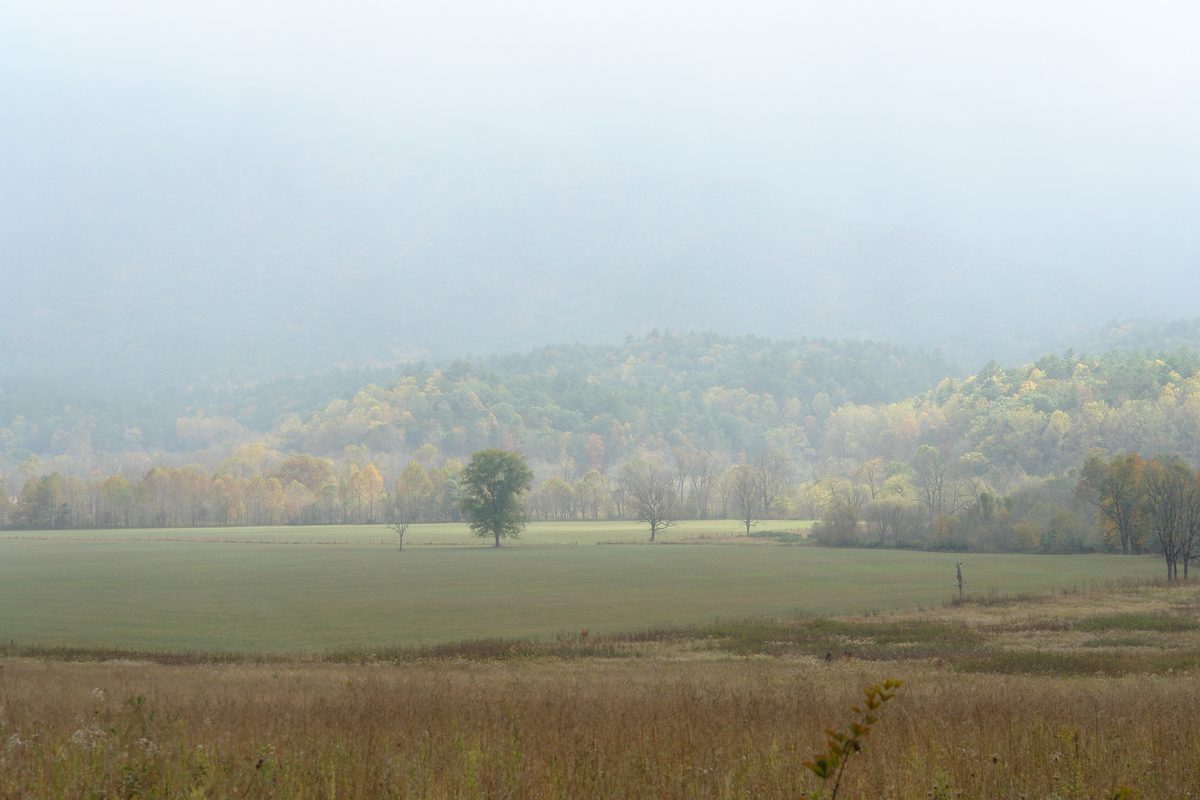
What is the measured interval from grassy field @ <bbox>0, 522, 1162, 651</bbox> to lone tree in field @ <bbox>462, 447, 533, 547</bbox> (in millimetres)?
5373

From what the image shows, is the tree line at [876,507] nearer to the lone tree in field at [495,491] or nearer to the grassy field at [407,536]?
the lone tree in field at [495,491]

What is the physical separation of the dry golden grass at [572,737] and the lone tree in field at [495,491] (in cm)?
9011

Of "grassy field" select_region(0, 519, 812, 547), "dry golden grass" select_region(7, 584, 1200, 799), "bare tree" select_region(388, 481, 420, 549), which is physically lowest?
"grassy field" select_region(0, 519, 812, 547)

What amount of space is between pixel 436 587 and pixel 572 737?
59.0m

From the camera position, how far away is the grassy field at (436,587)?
44312 millimetres

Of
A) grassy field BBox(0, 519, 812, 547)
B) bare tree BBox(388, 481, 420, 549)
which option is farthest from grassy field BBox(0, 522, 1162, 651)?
bare tree BBox(388, 481, 420, 549)

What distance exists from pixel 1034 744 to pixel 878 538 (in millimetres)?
112040

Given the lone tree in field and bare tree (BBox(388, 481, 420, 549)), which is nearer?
the lone tree in field

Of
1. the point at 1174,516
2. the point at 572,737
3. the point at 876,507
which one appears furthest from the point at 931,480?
the point at 572,737

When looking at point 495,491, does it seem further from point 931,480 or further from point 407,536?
point 931,480

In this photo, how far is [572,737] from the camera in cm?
1049

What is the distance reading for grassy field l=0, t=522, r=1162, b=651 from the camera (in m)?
44.3

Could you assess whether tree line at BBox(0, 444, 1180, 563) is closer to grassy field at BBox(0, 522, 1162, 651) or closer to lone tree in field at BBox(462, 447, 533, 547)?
lone tree in field at BBox(462, 447, 533, 547)

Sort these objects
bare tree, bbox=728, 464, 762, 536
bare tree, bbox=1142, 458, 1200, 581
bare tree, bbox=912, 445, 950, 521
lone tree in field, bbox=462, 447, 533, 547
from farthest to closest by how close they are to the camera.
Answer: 1. bare tree, bbox=728, 464, 762, 536
2. bare tree, bbox=912, 445, 950, 521
3. lone tree in field, bbox=462, 447, 533, 547
4. bare tree, bbox=1142, 458, 1200, 581
